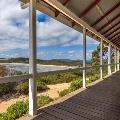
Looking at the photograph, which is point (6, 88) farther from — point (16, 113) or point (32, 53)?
point (32, 53)

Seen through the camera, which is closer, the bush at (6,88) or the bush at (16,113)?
the bush at (16,113)

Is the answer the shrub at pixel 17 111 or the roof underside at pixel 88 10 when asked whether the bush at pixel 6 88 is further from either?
the roof underside at pixel 88 10

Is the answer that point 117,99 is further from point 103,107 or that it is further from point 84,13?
point 84,13

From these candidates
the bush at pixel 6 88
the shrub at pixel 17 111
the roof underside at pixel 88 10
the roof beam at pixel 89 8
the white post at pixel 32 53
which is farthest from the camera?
the bush at pixel 6 88

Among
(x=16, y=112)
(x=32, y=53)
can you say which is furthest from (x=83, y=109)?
(x=16, y=112)

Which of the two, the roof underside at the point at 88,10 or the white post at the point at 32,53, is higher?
the roof underside at the point at 88,10

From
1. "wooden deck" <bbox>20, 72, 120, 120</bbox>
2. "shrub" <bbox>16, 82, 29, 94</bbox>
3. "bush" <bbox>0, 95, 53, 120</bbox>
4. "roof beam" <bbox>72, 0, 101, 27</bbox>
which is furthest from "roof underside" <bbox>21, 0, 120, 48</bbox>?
"shrub" <bbox>16, 82, 29, 94</bbox>

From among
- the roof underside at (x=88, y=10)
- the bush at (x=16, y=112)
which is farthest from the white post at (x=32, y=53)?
the bush at (x=16, y=112)

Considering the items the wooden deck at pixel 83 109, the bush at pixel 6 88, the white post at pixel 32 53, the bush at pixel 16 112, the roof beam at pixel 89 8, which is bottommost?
the bush at pixel 6 88

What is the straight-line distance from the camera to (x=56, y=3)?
5.39m

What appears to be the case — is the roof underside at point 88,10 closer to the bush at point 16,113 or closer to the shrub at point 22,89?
the bush at point 16,113

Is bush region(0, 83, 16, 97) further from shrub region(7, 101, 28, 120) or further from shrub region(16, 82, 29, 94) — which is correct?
shrub region(7, 101, 28, 120)

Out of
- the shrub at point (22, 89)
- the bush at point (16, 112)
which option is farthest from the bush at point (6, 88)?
the bush at point (16, 112)

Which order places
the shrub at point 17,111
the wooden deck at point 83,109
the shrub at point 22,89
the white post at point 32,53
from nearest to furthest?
the wooden deck at point 83,109
the white post at point 32,53
the shrub at point 17,111
the shrub at point 22,89
